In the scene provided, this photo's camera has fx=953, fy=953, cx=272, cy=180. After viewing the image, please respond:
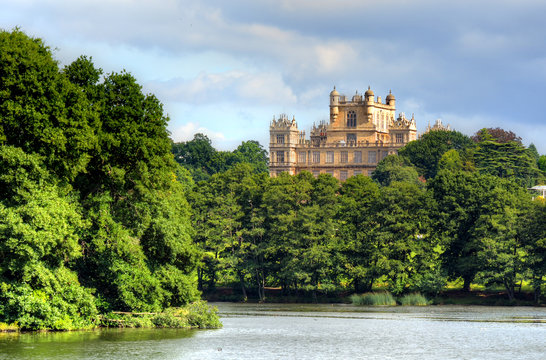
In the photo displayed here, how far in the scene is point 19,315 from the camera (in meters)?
42.9

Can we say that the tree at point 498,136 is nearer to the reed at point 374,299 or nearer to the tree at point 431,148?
the tree at point 431,148

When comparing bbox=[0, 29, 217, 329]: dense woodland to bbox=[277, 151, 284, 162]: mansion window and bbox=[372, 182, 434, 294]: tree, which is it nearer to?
bbox=[372, 182, 434, 294]: tree

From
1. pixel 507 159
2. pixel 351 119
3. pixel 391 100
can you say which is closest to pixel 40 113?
pixel 507 159

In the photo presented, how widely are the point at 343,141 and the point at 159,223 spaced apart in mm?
136529

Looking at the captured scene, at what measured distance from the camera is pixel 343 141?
184 metres

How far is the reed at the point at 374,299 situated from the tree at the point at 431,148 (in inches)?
3145

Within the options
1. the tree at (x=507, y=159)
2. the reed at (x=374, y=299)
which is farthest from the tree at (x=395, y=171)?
the reed at (x=374, y=299)

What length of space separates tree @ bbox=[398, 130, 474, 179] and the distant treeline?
69639mm

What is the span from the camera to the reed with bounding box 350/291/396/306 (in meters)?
78.1

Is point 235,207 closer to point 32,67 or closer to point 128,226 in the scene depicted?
point 128,226

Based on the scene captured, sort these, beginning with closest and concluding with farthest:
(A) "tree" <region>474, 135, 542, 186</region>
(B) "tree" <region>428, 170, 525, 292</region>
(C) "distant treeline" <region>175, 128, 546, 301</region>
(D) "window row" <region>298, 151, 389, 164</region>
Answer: (B) "tree" <region>428, 170, 525, 292</region>, (C) "distant treeline" <region>175, 128, 546, 301</region>, (A) "tree" <region>474, 135, 542, 186</region>, (D) "window row" <region>298, 151, 389, 164</region>

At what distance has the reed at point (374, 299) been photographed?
256 feet

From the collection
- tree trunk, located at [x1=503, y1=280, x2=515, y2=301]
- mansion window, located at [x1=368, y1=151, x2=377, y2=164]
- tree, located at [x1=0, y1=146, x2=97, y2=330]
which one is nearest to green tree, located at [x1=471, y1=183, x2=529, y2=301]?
tree trunk, located at [x1=503, y1=280, x2=515, y2=301]

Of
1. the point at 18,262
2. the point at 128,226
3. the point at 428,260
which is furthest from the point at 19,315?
the point at 428,260
